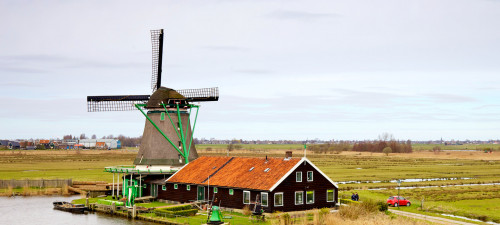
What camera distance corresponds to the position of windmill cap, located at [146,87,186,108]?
5947cm

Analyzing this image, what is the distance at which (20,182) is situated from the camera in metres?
69.3

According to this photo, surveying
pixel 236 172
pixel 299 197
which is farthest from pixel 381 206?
pixel 236 172

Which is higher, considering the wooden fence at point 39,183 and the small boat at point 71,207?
the wooden fence at point 39,183

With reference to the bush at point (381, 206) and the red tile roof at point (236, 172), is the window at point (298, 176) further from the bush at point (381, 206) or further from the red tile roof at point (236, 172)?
the bush at point (381, 206)

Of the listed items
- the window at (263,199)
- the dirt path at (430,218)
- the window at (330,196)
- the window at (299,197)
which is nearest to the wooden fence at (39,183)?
the window at (263,199)

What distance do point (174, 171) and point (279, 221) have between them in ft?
69.6

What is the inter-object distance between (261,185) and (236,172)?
537 cm

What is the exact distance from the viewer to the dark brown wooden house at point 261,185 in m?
44.3

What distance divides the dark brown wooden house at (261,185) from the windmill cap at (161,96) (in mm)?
9461

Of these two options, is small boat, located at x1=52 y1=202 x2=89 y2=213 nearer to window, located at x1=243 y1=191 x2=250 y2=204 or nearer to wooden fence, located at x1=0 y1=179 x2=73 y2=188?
window, located at x1=243 y1=191 x2=250 y2=204

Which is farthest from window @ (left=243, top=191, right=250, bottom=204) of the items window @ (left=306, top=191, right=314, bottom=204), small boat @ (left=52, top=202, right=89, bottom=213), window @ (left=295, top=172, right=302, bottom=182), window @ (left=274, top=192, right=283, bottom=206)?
small boat @ (left=52, top=202, right=89, bottom=213)

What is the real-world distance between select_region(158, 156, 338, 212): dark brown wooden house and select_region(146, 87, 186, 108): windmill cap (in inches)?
372

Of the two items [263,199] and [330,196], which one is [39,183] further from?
[330,196]

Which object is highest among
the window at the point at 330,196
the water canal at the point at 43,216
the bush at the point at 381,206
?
the window at the point at 330,196
